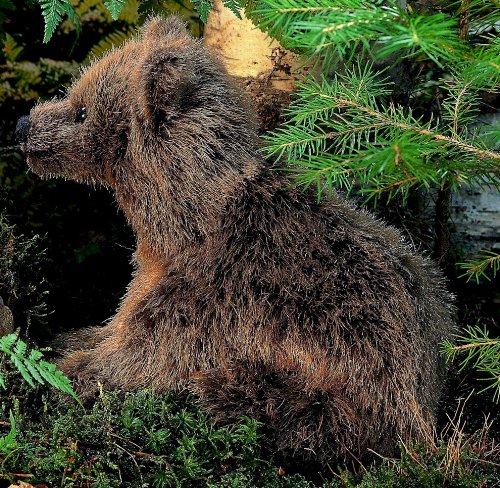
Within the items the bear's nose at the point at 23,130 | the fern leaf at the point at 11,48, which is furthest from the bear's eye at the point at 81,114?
the fern leaf at the point at 11,48

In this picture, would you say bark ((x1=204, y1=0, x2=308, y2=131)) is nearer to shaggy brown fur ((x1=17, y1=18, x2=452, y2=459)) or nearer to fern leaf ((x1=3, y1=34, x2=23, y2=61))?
shaggy brown fur ((x1=17, y1=18, x2=452, y2=459))

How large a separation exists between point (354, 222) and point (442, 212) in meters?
1.10

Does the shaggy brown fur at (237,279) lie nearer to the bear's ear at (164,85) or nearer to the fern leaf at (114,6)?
the bear's ear at (164,85)

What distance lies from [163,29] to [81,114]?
554 mm

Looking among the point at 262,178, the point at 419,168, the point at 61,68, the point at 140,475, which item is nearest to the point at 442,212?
the point at 262,178

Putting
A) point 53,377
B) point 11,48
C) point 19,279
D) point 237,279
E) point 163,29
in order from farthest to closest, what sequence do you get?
point 11,48 < point 19,279 < point 163,29 < point 237,279 < point 53,377

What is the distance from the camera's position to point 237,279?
3.09 meters

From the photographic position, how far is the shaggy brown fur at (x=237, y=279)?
2.98 metres

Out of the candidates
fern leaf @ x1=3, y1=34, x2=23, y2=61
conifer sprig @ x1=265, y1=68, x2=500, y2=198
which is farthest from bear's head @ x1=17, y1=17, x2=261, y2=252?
fern leaf @ x1=3, y1=34, x2=23, y2=61

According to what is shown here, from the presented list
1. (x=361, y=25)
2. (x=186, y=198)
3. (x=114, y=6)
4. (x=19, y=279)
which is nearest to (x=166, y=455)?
(x=186, y=198)

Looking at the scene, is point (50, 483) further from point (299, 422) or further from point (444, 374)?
point (444, 374)

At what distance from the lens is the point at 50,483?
8.89 ft

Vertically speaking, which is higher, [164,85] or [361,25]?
[361,25]

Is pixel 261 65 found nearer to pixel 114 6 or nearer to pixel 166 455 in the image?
pixel 114 6
